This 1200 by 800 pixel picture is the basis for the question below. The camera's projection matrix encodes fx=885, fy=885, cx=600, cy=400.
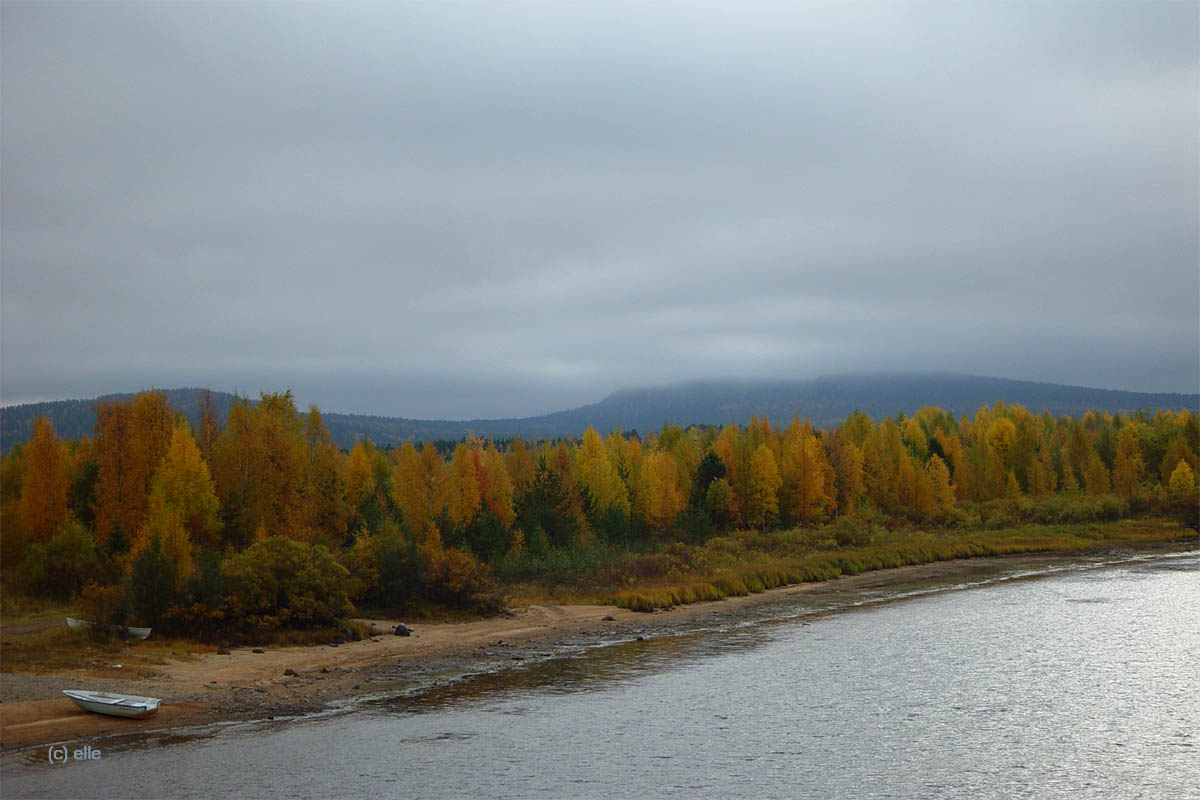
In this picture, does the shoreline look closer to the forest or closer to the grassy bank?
the grassy bank

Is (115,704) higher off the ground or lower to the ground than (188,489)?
lower

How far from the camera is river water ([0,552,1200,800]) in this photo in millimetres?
21797

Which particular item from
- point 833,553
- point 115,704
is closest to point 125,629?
point 115,704

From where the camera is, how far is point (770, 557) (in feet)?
221

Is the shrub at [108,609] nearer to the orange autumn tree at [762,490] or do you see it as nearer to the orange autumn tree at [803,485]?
the orange autumn tree at [762,490]

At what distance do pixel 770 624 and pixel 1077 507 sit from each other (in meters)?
60.9

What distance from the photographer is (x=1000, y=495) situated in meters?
107

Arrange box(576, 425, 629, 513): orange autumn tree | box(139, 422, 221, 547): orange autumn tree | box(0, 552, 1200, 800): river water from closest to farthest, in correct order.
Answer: box(0, 552, 1200, 800): river water
box(139, 422, 221, 547): orange autumn tree
box(576, 425, 629, 513): orange autumn tree

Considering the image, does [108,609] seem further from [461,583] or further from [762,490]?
[762,490]

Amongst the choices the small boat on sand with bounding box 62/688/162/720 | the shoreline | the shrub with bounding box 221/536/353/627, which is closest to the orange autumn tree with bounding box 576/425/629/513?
the shoreline

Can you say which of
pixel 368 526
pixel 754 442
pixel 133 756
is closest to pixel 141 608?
pixel 133 756

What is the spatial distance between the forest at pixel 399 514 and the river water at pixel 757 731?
39.6ft

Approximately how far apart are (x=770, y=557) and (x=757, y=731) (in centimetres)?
4174

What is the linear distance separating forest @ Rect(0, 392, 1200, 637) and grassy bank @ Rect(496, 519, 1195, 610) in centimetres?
32
